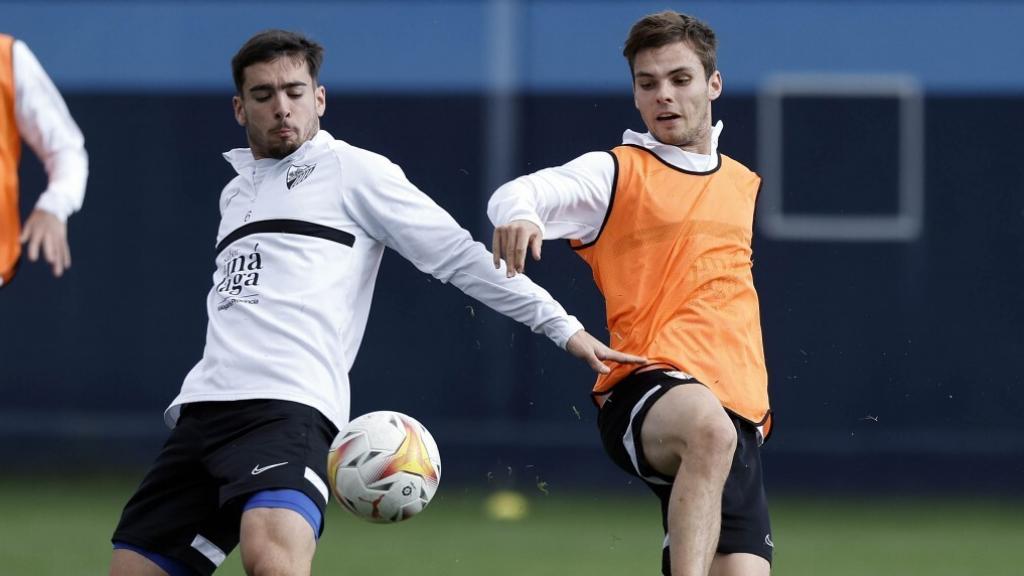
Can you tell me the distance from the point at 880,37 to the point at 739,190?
22.8 ft

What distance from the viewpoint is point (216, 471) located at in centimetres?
505

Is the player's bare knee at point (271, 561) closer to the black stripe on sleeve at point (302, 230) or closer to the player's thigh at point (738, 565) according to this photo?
the black stripe on sleeve at point (302, 230)

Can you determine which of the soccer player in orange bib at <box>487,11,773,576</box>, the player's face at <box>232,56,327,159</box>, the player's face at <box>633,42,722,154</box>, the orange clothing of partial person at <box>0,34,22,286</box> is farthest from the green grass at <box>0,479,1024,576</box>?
the player's face at <box>633,42,722,154</box>

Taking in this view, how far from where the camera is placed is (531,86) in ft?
39.8

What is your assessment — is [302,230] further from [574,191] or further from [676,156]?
[676,156]

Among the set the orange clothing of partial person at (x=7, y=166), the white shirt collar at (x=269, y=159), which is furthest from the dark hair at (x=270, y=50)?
the orange clothing of partial person at (x=7, y=166)

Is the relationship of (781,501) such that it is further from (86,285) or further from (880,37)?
(86,285)

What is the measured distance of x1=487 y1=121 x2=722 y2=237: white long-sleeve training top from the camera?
16.6ft

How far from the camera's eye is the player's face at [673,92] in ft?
17.9

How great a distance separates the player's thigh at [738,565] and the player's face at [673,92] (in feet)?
4.33

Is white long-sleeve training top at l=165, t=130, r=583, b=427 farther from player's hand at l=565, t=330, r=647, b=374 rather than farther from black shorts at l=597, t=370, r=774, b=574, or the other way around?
black shorts at l=597, t=370, r=774, b=574

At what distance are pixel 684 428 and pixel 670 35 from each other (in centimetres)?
132

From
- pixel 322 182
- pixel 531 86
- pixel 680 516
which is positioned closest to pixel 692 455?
pixel 680 516

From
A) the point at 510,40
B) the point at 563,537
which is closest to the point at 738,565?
the point at 563,537
